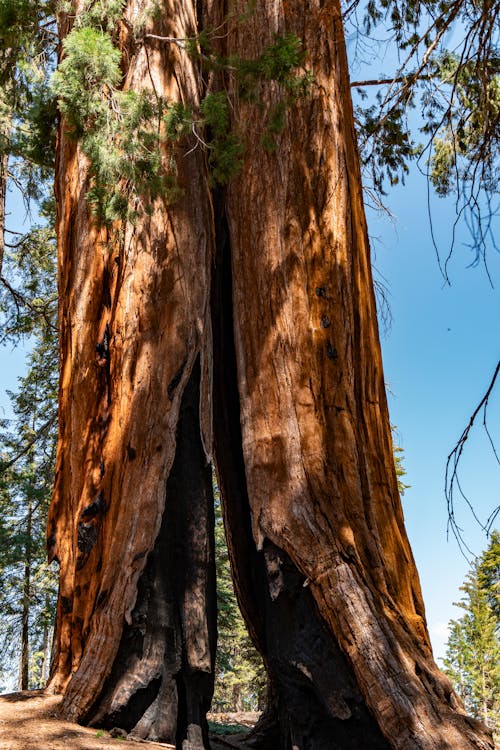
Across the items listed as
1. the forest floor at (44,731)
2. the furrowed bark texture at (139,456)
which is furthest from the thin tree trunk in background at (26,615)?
the forest floor at (44,731)

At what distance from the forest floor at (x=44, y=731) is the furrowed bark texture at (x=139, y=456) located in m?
0.11

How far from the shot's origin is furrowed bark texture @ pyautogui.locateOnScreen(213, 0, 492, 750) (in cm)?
347

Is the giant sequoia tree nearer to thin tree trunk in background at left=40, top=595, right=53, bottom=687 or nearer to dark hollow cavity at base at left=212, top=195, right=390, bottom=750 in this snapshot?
dark hollow cavity at base at left=212, top=195, right=390, bottom=750

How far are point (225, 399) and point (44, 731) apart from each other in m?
2.37

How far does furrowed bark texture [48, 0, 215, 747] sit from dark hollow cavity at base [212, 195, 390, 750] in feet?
1.44

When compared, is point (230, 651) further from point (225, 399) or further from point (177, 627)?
point (177, 627)

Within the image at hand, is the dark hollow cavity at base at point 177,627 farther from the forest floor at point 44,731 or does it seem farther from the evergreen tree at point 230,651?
the evergreen tree at point 230,651

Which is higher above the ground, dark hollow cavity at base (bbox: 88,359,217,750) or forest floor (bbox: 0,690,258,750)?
dark hollow cavity at base (bbox: 88,359,217,750)

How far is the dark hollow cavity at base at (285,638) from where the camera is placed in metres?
3.49

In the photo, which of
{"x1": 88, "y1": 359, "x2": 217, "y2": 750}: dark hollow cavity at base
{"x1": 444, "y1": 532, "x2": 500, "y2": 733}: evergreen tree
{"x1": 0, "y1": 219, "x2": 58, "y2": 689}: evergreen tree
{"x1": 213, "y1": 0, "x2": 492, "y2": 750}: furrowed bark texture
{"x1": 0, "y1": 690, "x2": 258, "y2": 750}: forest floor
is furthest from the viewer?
{"x1": 444, "y1": 532, "x2": 500, "y2": 733}: evergreen tree

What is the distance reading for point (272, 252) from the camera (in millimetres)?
4453

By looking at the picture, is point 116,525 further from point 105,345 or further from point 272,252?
point 272,252

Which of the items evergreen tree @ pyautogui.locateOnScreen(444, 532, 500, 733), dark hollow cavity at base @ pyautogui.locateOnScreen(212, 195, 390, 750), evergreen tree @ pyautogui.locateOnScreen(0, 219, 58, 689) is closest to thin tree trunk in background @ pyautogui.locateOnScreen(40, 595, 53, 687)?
evergreen tree @ pyautogui.locateOnScreen(0, 219, 58, 689)

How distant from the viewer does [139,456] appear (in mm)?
3963
